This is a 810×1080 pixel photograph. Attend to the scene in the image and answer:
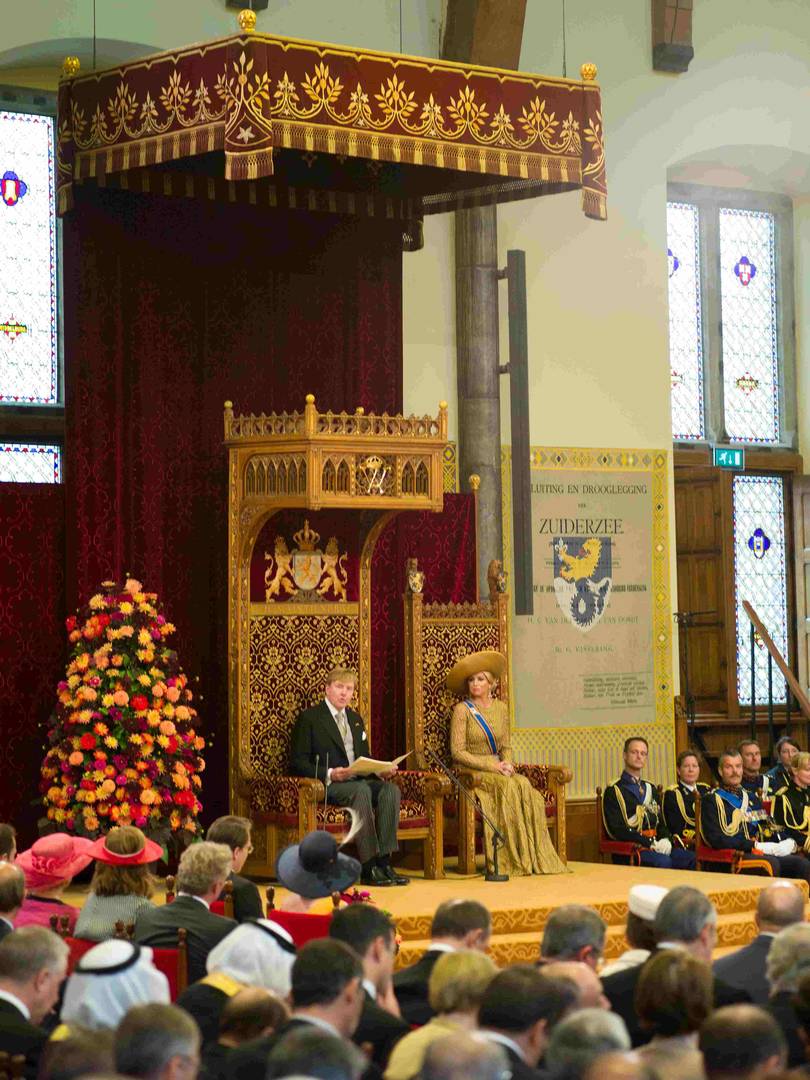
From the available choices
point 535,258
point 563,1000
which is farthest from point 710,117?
point 563,1000

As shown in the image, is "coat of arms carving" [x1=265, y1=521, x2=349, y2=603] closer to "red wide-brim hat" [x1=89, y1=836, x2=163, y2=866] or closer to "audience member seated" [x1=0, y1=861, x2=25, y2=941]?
"red wide-brim hat" [x1=89, y1=836, x2=163, y2=866]

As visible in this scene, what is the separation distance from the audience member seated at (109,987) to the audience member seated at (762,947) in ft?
5.97

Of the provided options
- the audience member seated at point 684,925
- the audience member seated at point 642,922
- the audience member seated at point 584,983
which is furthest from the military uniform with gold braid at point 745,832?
the audience member seated at point 584,983

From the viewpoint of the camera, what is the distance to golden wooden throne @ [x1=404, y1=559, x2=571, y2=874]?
433 inches

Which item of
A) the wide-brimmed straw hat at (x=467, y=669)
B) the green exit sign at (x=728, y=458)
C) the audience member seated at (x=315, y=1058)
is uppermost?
the green exit sign at (x=728, y=458)

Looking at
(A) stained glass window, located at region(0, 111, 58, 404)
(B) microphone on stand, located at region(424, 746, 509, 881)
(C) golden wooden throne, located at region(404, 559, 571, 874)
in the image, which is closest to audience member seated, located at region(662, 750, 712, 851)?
(C) golden wooden throne, located at region(404, 559, 571, 874)

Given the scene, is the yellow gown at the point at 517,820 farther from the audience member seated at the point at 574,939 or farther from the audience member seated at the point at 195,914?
the audience member seated at the point at 574,939

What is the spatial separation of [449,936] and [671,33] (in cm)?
923

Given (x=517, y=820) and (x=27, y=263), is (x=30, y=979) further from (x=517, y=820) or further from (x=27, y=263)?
(x=27, y=263)

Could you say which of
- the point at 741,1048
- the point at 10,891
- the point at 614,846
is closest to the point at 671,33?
the point at 614,846

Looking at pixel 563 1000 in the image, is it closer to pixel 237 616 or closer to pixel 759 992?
pixel 759 992

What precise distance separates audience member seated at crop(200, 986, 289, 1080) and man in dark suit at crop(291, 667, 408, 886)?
18.8 ft

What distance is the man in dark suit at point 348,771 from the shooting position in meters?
10.3

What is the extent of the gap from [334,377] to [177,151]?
2261 millimetres
